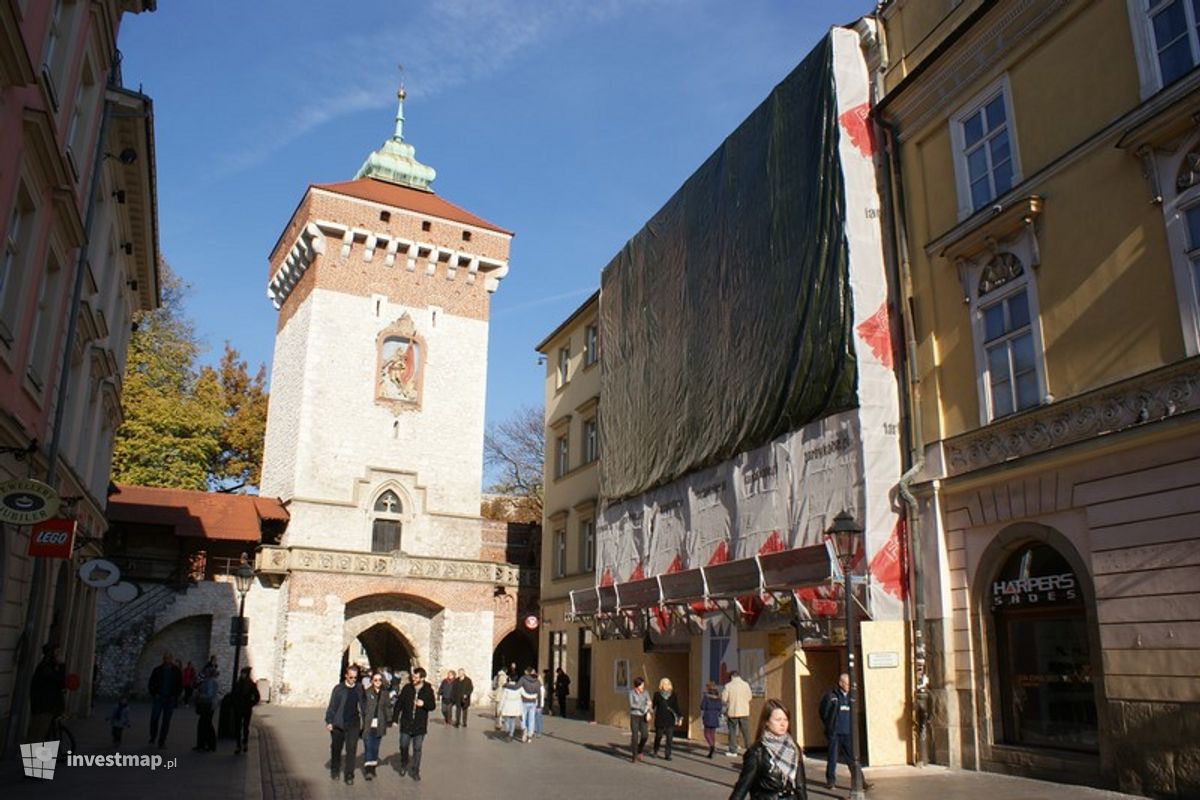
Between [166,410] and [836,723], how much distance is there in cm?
3551

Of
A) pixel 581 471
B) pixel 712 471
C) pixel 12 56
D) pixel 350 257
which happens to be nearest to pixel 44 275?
pixel 12 56

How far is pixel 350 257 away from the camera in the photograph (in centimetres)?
4059

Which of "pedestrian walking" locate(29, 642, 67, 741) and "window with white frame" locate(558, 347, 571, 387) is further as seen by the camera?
"window with white frame" locate(558, 347, 571, 387)

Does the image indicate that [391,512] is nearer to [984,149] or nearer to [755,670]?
[755,670]

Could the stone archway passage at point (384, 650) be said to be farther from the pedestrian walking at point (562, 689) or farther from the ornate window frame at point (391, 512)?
the pedestrian walking at point (562, 689)

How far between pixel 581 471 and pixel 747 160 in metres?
13.0

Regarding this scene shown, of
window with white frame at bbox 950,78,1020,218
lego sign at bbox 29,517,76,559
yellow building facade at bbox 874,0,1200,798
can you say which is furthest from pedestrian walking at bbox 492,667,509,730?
window with white frame at bbox 950,78,1020,218

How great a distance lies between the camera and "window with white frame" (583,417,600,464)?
104 ft

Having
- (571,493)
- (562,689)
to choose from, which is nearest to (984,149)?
(571,493)

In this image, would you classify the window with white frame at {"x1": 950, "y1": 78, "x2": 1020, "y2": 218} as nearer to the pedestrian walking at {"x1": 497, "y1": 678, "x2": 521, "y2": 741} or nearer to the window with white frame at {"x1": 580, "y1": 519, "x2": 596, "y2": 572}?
the pedestrian walking at {"x1": 497, "y1": 678, "x2": 521, "y2": 741}

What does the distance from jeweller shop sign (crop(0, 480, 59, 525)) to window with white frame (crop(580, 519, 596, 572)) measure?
19977mm

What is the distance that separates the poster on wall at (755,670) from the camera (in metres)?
18.6

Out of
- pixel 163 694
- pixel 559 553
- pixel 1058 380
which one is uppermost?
pixel 1058 380

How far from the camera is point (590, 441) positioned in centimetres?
3206
